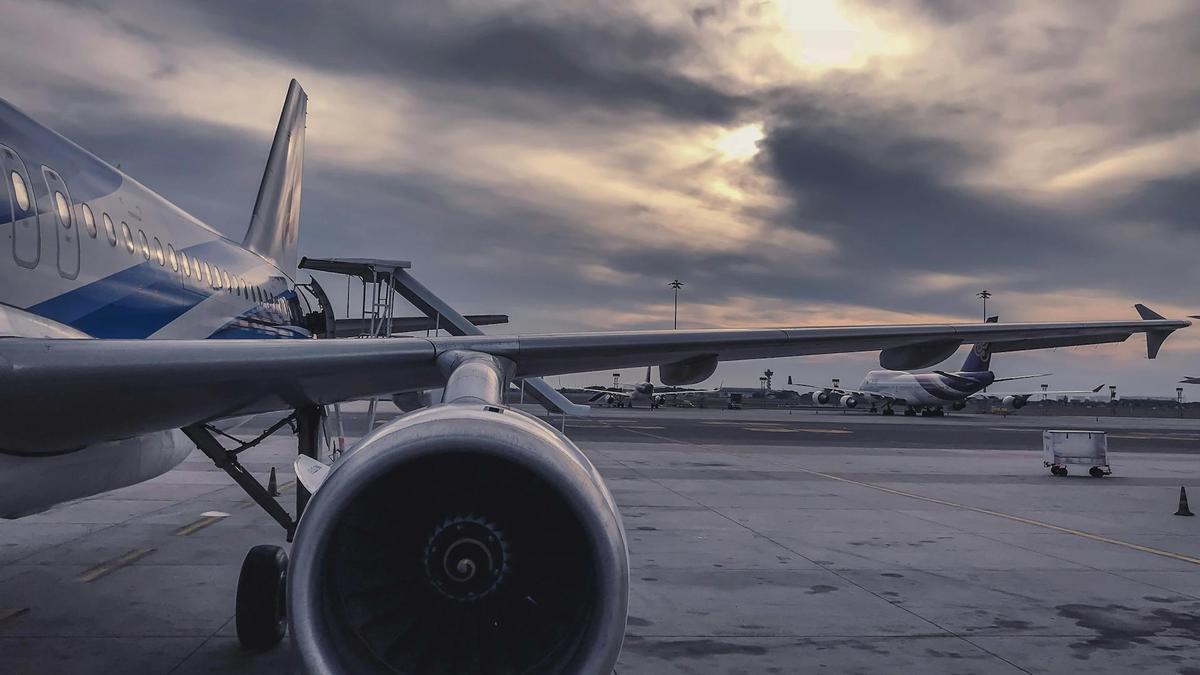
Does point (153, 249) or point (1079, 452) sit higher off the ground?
point (153, 249)

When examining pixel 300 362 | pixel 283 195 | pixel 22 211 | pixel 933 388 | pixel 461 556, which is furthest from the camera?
pixel 933 388

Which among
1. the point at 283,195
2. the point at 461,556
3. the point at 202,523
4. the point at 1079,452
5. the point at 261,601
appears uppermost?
the point at 283,195

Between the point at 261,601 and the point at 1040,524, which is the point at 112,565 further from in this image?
the point at 1040,524

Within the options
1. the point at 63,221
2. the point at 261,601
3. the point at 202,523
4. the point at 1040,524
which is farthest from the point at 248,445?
the point at 1040,524

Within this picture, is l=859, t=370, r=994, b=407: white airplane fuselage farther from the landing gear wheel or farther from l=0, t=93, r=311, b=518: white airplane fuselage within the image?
l=0, t=93, r=311, b=518: white airplane fuselage

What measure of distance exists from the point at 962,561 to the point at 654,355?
5.23 m

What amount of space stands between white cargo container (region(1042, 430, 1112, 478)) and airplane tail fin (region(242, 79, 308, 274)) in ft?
56.3

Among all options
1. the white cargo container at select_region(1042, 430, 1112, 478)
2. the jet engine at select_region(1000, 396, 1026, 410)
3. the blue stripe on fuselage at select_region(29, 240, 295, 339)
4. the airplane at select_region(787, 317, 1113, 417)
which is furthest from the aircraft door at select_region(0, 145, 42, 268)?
the jet engine at select_region(1000, 396, 1026, 410)

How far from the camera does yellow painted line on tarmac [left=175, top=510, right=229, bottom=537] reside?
11.3 metres

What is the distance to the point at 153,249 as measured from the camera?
21.4ft

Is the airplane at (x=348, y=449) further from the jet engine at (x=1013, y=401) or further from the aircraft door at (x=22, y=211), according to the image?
the jet engine at (x=1013, y=401)

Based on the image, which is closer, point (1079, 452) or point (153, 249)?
point (153, 249)

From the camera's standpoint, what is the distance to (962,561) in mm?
9938

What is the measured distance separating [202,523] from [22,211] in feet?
27.4
